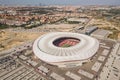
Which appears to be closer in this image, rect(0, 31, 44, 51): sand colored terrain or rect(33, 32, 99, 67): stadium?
rect(33, 32, 99, 67): stadium

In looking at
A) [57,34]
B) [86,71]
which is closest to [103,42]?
[57,34]

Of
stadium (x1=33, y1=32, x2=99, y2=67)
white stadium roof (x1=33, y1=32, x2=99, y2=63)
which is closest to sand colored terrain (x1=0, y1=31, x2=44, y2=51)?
stadium (x1=33, y1=32, x2=99, y2=67)

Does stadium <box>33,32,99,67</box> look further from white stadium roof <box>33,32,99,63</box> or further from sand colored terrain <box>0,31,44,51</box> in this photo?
sand colored terrain <box>0,31,44,51</box>

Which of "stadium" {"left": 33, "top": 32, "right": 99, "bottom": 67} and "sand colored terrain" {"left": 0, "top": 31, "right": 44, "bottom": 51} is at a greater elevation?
"stadium" {"left": 33, "top": 32, "right": 99, "bottom": 67}

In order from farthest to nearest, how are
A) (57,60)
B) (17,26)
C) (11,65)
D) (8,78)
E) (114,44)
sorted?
1. (17,26)
2. (114,44)
3. (11,65)
4. (57,60)
5. (8,78)

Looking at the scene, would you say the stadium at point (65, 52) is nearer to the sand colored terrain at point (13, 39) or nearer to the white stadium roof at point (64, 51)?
the white stadium roof at point (64, 51)

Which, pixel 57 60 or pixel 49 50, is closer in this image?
pixel 57 60

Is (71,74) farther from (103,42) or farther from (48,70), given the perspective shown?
(103,42)

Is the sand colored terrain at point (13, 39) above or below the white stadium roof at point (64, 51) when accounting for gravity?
below

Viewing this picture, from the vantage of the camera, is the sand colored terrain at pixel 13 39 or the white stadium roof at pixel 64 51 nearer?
the white stadium roof at pixel 64 51

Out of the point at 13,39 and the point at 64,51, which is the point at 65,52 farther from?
the point at 13,39

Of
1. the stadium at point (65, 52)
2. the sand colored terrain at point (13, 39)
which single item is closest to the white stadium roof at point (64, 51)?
the stadium at point (65, 52)
